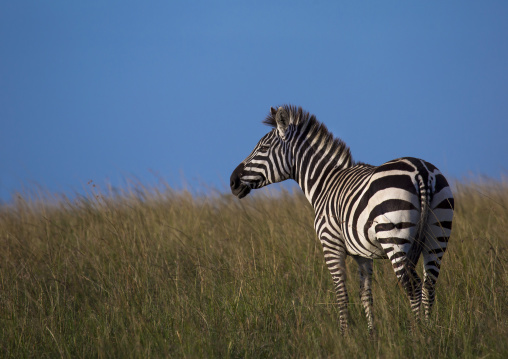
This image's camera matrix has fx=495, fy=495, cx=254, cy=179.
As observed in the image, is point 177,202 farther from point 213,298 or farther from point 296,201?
point 213,298

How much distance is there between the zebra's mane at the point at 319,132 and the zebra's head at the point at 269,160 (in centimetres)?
10

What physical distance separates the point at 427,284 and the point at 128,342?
3.03 m

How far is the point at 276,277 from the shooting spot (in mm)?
6254

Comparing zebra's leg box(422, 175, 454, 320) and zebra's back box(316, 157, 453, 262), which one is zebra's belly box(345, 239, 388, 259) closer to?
zebra's back box(316, 157, 453, 262)

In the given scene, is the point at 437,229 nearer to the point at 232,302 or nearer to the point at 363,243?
the point at 363,243

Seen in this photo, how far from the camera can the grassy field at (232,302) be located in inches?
177

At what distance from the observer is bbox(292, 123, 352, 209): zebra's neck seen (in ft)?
19.6

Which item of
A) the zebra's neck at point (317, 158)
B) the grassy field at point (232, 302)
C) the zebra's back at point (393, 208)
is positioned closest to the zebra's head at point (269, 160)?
the zebra's neck at point (317, 158)

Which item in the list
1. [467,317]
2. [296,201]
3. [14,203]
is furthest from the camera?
[14,203]

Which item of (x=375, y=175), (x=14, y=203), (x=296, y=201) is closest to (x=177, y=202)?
(x=296, y=201)

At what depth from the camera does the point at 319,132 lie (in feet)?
20.0

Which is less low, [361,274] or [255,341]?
[361,274]

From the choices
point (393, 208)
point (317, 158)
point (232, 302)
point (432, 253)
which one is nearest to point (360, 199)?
point (393, 208)

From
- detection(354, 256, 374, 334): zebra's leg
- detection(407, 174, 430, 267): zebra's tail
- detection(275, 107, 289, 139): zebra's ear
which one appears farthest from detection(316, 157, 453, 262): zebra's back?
detection(275, 107, 289, 139): zebra's ear
